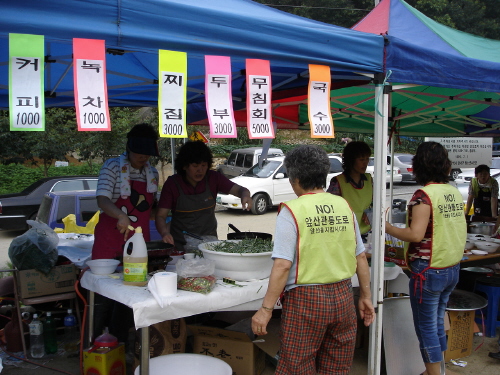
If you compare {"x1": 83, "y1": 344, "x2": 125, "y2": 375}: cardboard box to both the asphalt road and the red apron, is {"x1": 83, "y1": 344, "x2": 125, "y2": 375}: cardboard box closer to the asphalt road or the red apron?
the red apron

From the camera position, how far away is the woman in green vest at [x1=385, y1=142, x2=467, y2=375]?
2768 mm

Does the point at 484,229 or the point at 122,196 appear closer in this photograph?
the point at 122,196

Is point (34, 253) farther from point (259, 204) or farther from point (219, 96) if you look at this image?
point (259, 204)

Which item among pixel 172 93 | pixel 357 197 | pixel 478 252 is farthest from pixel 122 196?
pixel 478 252

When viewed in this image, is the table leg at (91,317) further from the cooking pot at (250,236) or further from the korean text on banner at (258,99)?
the korean text on banner at (258,99)

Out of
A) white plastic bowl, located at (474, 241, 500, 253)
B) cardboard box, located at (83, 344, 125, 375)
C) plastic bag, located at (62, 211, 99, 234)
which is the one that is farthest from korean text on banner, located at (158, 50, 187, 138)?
plastic bag, located at (62, 211, 99, 234)

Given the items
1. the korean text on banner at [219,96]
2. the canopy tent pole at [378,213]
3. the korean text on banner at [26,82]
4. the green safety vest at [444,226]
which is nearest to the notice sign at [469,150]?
the green safety vest at [444,226]

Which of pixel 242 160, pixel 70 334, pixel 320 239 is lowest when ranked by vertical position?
pixel 70 334

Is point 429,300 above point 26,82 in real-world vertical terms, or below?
below

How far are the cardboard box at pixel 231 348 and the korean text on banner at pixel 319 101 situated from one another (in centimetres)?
144

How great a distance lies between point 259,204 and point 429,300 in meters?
9.92

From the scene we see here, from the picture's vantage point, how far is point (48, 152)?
1475 cm

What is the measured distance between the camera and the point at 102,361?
2.80 metres

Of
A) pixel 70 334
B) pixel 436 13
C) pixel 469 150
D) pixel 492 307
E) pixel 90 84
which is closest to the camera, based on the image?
pixel 90 84
